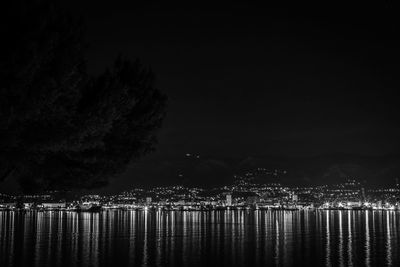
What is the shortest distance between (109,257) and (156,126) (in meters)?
24.5

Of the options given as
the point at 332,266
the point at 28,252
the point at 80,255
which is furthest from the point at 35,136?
the point at 28,252

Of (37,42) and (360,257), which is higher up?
(37,42)

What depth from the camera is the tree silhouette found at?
30.9ft

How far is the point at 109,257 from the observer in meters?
35.6

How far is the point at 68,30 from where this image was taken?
1023cm

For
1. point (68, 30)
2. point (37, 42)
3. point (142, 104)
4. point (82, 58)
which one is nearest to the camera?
point (37, 42)

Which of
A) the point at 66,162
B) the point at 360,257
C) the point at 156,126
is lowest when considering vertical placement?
the point at 360,257

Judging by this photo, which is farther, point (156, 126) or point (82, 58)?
point (156, 126)

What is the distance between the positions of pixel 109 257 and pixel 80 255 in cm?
283

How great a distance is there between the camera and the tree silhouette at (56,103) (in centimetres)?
943

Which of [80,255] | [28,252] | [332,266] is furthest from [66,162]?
[28,252]

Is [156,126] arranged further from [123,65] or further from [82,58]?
[82,58]

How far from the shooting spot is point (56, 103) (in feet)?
33.5

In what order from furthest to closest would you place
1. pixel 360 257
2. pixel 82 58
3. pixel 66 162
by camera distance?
pixel 360 257 → pixel 66 162 → pixel 82 58
